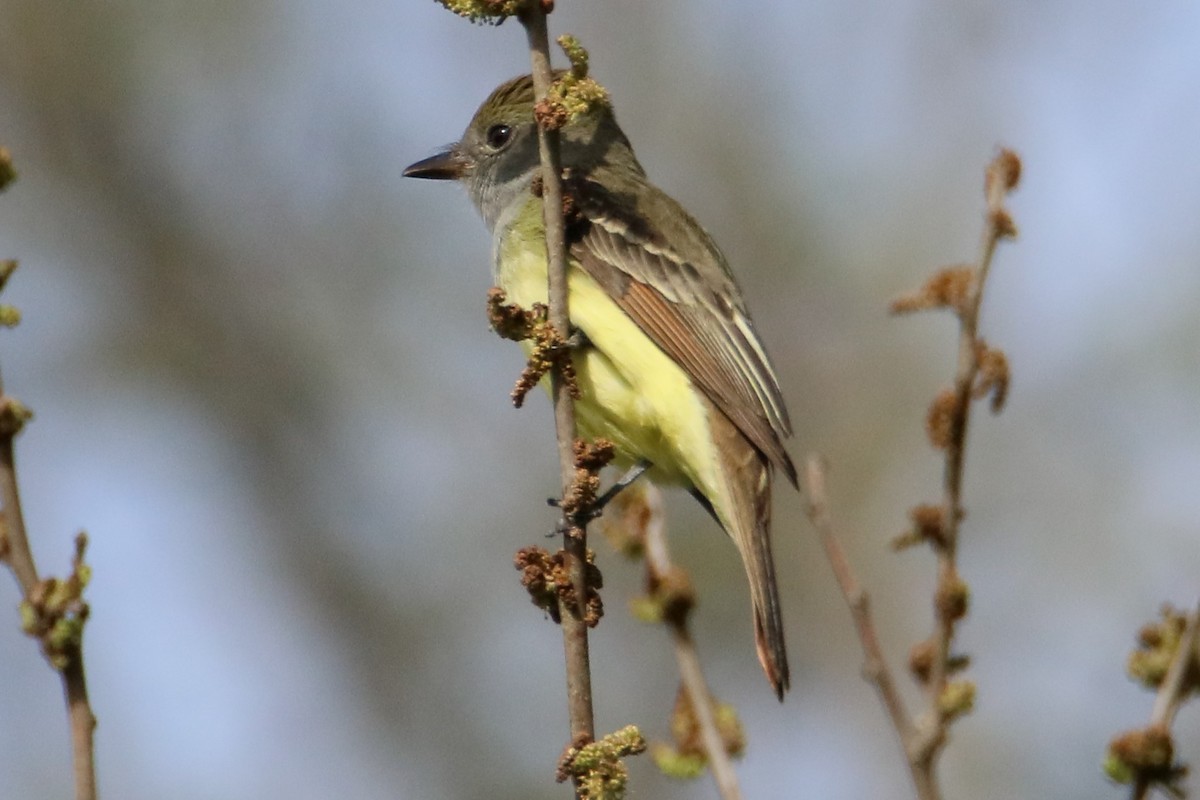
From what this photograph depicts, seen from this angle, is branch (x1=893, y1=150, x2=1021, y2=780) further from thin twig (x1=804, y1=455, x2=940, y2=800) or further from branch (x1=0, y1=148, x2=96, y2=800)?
branch (x1=0, y1=148, x2=96, y2=800)

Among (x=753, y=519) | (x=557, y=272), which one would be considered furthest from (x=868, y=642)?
(x=753, y=519)

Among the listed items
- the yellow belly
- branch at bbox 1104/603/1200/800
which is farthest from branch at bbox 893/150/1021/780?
the yellow belly

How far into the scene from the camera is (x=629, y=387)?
17.4ft

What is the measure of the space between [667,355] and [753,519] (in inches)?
24.4

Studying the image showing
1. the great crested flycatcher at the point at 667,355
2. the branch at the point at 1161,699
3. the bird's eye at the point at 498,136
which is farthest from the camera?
the bird's eye at the point at 498,136

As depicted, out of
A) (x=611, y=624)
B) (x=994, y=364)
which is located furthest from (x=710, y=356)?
(x=611, y=624)

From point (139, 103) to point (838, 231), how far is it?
200 inches

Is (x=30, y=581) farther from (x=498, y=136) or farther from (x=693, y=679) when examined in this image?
(x=498, y=136)

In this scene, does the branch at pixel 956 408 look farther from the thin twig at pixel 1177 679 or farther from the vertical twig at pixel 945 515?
the thin twig at pixel 1177 679

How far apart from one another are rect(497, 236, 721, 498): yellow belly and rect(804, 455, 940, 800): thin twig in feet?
5.86

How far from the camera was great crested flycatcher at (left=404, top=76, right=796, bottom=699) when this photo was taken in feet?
17.4

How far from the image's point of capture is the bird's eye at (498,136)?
6773 millimetres

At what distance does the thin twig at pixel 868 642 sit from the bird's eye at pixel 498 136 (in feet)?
11.5

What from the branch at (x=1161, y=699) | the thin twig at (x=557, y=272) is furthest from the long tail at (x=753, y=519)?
the branch at (x=1161, y=699)
